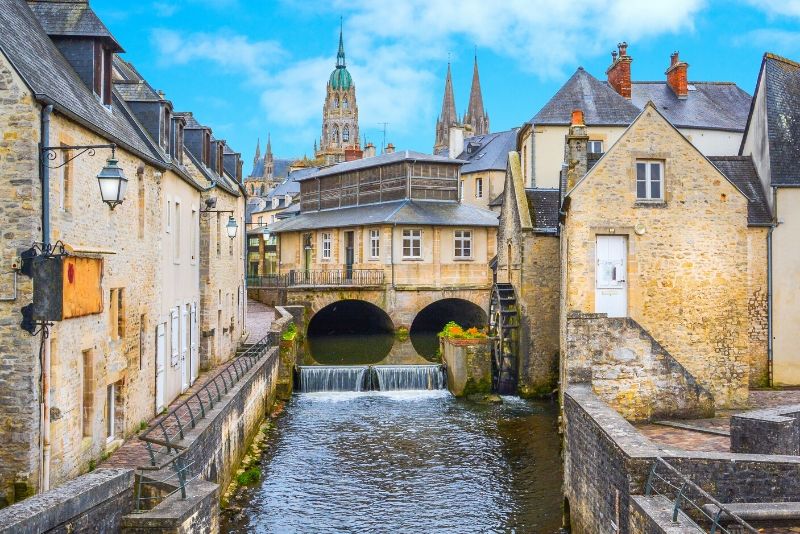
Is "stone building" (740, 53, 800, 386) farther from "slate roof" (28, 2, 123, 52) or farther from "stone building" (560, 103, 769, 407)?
"slate roof" (28, 2, 123, 52)

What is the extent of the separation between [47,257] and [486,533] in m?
7.31

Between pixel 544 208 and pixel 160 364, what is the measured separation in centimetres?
1178

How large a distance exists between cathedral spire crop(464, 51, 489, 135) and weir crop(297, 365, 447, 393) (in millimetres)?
72242

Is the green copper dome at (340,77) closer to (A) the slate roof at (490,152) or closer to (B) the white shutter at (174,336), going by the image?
(A) the slate roof at (490,152)

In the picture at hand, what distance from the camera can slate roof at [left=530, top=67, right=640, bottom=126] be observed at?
29.9 metres

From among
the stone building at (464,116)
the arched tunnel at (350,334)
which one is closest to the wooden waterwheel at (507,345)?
the arched tunnel at (350,334)

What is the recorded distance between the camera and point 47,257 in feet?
29.1

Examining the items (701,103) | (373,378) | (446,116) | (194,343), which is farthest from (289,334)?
(446,116)

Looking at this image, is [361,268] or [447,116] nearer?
[361,268]

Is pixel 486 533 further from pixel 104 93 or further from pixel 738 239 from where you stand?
pixel 104 93

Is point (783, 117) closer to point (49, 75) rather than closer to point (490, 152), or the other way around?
point (49, 75)

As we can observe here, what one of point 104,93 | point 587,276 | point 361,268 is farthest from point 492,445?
point 361,268

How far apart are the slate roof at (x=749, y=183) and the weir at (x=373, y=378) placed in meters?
9.82

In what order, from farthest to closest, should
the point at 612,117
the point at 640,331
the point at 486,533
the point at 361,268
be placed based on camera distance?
the point at 361,268, the point at 612,117, the point at 640,331, the point at 486,533
